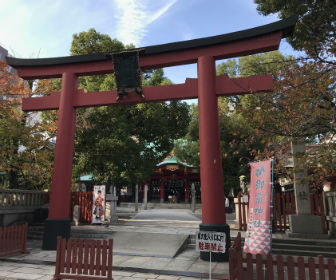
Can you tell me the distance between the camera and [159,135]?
50.3 feet

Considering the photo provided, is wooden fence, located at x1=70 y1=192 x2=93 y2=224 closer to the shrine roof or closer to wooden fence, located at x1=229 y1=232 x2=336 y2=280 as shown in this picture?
the shrine roof

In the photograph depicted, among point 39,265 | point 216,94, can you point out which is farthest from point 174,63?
point 39,265

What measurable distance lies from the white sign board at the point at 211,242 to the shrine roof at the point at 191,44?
5547 millimetres

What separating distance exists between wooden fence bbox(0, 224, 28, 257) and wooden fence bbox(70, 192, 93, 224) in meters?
4.38

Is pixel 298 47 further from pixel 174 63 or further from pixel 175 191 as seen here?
pixel 175 191

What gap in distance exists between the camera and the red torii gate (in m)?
6.94

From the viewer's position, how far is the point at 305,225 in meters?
8.60

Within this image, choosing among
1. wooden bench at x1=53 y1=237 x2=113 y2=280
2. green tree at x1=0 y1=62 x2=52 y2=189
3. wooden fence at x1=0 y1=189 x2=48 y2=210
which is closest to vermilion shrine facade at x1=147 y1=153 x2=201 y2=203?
wooden fence at x1=0 y1=189 x2=48 y2=210

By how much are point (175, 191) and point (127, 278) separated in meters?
24.7

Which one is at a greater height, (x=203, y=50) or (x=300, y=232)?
(x=203, y=50)

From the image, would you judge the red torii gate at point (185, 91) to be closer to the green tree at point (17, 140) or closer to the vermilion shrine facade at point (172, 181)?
the green tree at point (17, 140)

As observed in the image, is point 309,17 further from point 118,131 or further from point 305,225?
point 118,131

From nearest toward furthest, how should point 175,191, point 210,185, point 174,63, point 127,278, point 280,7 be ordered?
point 127,278 → point 210,185 → point 174,63 → point 280,7 → point 175,191

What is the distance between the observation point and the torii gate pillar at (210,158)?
6719mm
